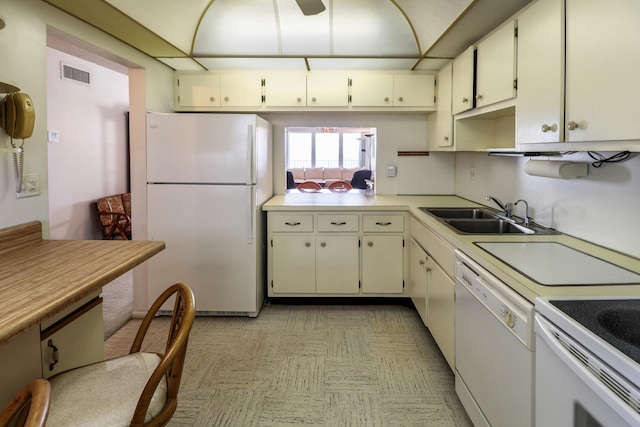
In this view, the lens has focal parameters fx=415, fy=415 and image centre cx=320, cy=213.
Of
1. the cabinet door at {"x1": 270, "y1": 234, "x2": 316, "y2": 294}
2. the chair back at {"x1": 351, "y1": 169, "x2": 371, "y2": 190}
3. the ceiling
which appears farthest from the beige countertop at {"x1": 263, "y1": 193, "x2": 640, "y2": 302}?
the chair back at {"x1": 351, "y1": 169, "x2": 371, "y2": 190}

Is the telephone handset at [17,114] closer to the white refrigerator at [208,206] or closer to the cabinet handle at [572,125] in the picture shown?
the white refrigerator at [208,206]

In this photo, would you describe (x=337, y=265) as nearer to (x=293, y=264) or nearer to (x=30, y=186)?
(x=293, y=264)

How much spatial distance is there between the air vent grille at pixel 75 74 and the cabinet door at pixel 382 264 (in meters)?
4.09

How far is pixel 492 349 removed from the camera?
5.37ft

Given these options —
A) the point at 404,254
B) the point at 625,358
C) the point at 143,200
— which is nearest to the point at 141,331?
the point at 625,358

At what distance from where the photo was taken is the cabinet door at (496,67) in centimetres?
215

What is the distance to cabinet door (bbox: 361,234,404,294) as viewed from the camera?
3.49 metres

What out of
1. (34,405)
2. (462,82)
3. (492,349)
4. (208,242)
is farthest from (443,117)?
(34,405)

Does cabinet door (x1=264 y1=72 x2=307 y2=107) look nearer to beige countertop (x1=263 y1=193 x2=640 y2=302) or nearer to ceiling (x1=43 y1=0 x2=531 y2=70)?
ceiling (x1=43 y1=0 x2=531 y2=70)

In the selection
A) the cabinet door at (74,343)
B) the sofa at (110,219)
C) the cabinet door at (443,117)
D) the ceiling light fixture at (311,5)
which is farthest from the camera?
the sofa at (110,219)

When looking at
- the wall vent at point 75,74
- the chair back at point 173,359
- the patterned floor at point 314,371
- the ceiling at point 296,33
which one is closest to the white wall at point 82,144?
the wall vent at point 75,74

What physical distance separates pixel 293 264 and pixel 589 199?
2.20m

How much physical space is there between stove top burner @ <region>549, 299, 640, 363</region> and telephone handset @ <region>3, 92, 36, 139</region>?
216 cm

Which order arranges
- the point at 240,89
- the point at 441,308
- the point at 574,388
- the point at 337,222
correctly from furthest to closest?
the point at 240,89, the point at 337,222, the point at 441,308, the point at 574,388
